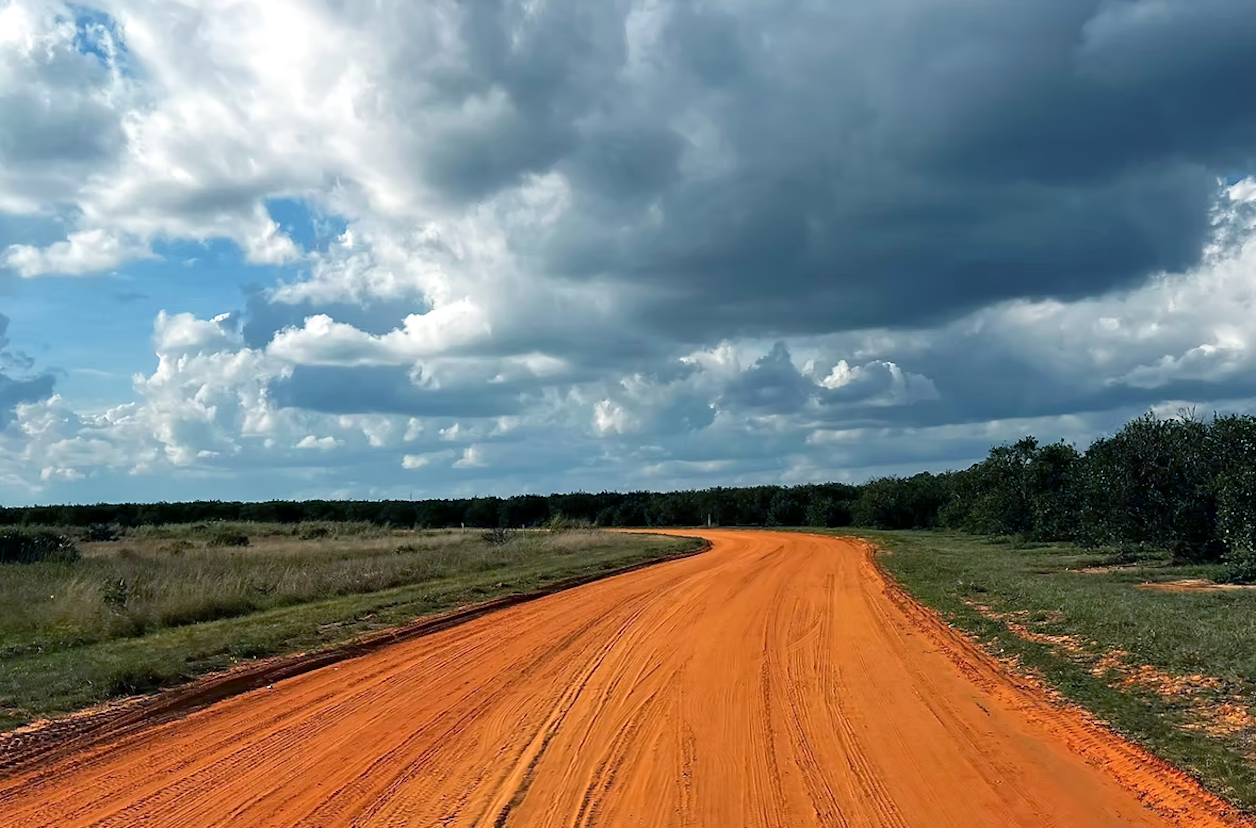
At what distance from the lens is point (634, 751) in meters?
8.09

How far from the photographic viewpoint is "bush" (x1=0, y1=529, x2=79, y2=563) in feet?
108

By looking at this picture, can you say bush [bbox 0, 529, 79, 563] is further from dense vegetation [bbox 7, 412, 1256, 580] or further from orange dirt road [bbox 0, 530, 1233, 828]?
dense vegetation [bbox 7, 412, 1256, 580]

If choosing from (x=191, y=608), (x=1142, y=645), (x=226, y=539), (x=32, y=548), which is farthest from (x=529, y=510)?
(x=1142, y=645)

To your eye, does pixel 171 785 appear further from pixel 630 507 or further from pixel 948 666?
pixel 630 507

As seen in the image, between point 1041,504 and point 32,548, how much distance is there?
3923cm

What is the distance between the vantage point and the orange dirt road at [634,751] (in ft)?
21.7

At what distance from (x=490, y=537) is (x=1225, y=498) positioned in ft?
113

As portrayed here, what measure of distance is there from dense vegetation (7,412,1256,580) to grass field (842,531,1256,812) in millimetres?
1805

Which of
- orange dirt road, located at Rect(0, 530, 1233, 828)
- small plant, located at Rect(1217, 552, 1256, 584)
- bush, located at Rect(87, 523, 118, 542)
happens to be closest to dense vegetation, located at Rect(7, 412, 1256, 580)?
small plant, located at Rect(1217, 552, 1256, 584)

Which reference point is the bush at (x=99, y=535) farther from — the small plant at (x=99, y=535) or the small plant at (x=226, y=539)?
the small plant at (x=226, y=539)

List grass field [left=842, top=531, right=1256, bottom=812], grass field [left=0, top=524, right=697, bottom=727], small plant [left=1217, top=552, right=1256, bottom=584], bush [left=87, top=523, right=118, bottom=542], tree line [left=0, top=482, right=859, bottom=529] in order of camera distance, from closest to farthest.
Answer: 1. grass field [left=842, top=531, right=1256, bottom=812]
2. grass field [left=0, top=524, right=697, bottom=727]
3. small plant [left=1217, top=552, right=1256, bottom=584]
4. bush [left=87, top=523, right=118, bottom=542]
5. tree line [left=0, top=482, right=859, bottom=529]

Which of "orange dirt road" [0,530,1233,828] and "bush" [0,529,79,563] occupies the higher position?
"bush" [0,529,79,563]

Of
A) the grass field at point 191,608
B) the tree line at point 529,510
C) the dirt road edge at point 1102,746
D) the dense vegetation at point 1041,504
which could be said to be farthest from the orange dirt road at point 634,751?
the tree line at point 529,510

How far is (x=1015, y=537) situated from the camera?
44.4 metres
